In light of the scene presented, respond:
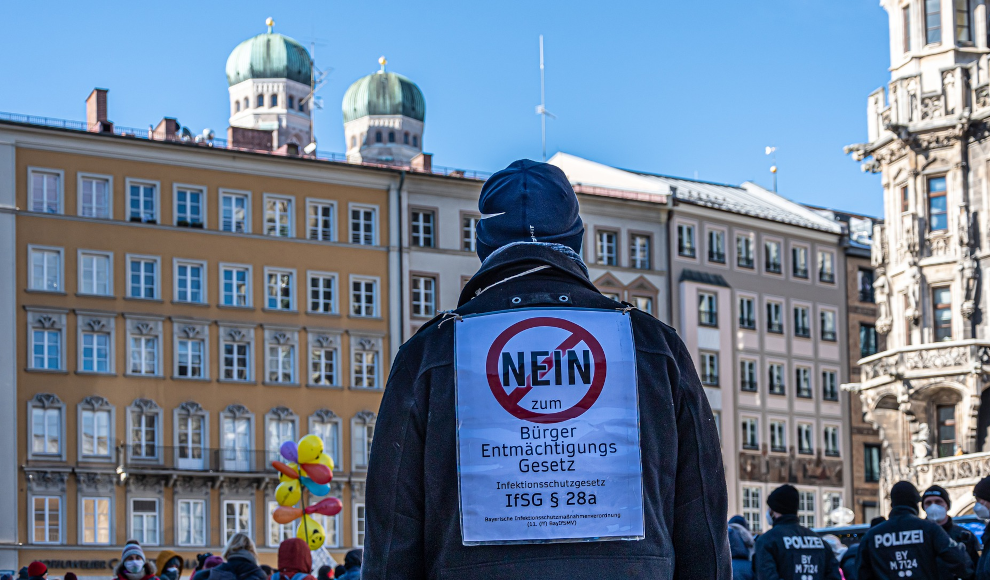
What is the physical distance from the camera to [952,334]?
145 ft

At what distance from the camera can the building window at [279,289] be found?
55406mm

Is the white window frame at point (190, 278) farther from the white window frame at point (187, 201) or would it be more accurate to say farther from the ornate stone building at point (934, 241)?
the ornate stone building at point (934, 241)

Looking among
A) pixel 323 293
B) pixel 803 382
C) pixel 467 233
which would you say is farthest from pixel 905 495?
pixel 803 382

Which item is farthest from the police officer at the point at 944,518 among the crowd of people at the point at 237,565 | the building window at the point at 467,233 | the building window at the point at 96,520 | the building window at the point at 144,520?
the building window at the point at 467,233

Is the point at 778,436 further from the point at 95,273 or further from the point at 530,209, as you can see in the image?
the point at 530,209

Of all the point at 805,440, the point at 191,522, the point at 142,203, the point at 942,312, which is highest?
the point at 142,203

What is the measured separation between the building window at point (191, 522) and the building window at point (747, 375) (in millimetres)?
21520

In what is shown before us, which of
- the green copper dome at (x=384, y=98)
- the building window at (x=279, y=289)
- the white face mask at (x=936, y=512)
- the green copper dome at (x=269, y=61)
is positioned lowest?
the white face mask at (x=936, y=512)

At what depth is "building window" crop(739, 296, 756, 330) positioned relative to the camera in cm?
6366

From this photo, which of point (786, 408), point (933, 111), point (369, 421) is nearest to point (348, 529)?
point (369, 421)

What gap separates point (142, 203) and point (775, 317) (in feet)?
83.1

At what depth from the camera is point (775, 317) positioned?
2554 inches

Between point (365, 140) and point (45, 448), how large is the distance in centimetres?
8005

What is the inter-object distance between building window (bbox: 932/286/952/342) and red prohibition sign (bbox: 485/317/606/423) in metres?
42.2
